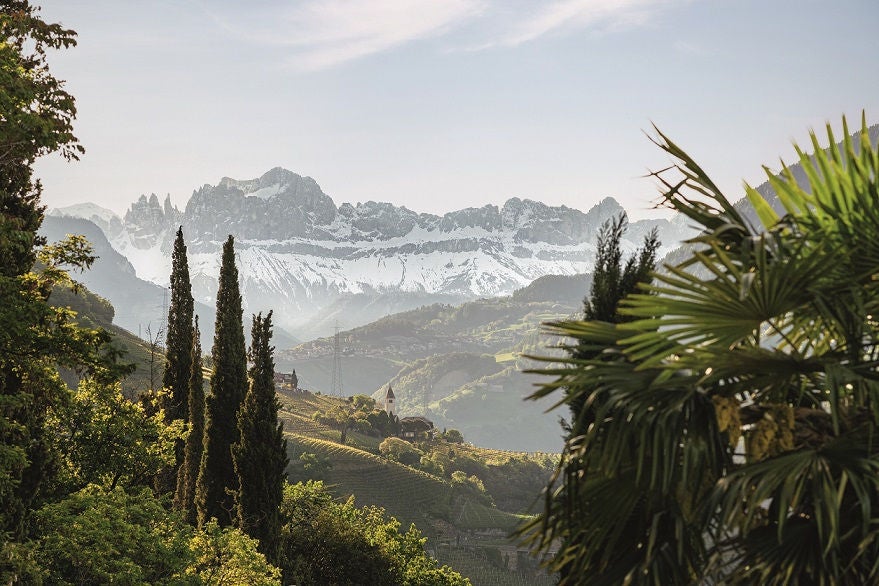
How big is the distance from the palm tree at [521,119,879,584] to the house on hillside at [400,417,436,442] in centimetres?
13067

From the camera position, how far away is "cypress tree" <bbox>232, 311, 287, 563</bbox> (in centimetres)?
2720

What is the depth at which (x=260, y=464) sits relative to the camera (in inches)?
1094

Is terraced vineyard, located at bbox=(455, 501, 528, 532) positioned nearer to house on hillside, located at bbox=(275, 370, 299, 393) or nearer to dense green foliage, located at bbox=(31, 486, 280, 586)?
house on hillside, located at bbox=(275, 370, 299, 393)

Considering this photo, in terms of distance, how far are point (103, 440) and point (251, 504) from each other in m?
7.97

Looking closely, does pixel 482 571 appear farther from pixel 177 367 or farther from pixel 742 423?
pixel 742 423

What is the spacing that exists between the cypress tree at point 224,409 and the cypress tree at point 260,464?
0.96 metres

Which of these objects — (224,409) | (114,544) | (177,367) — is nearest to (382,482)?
(177,367)

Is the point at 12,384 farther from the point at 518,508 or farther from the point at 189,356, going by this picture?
the point at 518,508

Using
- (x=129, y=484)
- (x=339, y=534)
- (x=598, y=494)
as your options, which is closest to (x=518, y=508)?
(x=339, y=534)

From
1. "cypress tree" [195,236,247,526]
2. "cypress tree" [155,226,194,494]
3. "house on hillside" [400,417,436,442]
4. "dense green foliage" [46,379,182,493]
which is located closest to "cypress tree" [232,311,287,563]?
"cypress tree" [195,236,247,526]

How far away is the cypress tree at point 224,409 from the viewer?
96.3 ft

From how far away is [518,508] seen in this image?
122000 millimetres

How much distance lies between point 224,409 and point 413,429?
108 metres

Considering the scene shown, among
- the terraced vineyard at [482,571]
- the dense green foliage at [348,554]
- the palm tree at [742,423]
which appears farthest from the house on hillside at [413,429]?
the palm tree at [742,423]
